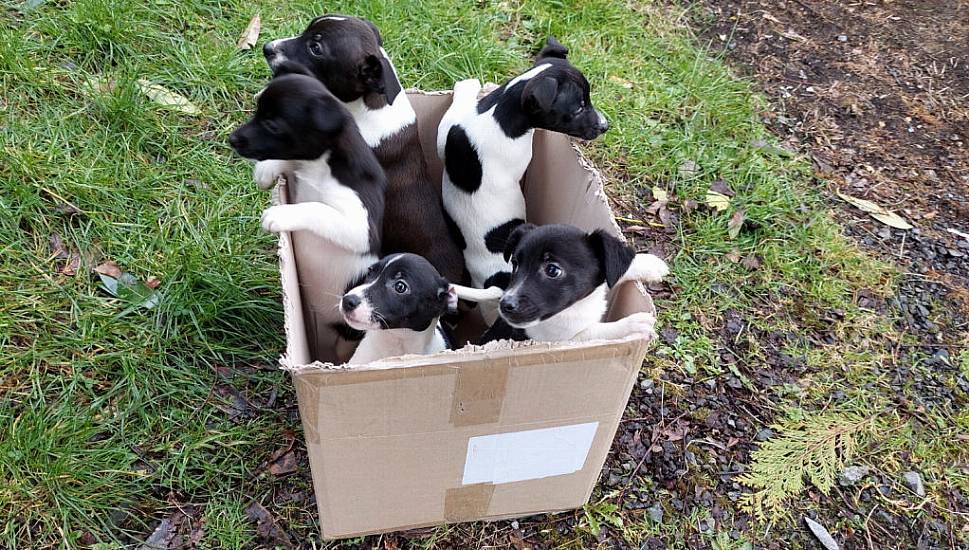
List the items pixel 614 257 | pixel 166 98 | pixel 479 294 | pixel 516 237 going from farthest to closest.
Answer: pixel 166 98, pixel 479 294, pixel 516 237, pixel 614 257

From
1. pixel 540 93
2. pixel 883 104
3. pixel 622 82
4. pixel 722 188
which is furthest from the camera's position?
pixel 883 104

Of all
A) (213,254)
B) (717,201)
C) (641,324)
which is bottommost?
(213,254)

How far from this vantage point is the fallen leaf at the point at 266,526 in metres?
2.72

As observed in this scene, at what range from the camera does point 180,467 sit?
2812mm

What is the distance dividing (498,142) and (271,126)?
986mm

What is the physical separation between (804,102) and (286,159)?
393 centimetres

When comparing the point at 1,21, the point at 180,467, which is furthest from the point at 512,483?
the point at 1,21

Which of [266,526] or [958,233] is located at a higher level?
[958,233]

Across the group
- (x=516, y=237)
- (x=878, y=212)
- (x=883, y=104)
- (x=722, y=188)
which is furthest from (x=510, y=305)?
(x=883, y=104)

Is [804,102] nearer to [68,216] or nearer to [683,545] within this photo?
[683,545]

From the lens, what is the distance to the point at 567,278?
8.24 ft

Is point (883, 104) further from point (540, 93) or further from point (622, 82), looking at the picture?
point (540, 93)

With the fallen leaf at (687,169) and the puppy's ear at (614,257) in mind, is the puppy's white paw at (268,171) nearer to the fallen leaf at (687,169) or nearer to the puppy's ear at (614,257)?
the puppy's ear at (614,257)

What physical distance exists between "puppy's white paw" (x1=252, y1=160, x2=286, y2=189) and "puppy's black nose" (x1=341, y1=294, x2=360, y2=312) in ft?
2.21
